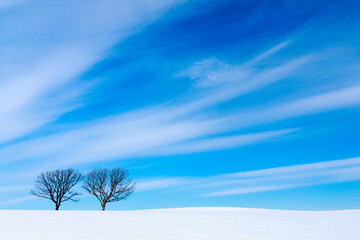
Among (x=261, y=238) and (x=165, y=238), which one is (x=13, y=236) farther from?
(x=261, y=238)

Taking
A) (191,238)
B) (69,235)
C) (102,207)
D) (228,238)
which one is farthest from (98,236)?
(102,207)

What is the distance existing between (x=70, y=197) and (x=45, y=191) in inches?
157

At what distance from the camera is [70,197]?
49125 mm

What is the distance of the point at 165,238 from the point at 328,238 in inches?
206

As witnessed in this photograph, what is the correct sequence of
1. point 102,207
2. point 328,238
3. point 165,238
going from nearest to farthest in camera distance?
point 165,238
point 328,238
point 102,207

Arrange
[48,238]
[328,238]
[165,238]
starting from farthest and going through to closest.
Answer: [328,238] < [165,238] < [48,238]

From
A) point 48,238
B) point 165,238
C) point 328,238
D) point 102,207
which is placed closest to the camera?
point 48,238

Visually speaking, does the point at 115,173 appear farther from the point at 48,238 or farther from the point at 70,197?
the point at 48,238

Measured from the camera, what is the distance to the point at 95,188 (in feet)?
165

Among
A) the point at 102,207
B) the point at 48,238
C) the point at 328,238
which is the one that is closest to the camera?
the point at 48,238

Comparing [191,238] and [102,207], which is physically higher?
[102,207]

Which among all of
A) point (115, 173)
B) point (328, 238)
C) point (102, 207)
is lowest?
point (328, 238)

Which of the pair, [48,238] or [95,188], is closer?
[48,238]

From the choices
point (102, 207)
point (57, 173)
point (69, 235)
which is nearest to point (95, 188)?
point (102, 207)
